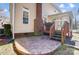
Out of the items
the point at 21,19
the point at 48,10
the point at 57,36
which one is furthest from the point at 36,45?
the point at 48,10

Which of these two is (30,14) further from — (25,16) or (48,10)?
(48,10)

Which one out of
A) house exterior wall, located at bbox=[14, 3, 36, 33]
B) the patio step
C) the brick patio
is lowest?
the brick patio

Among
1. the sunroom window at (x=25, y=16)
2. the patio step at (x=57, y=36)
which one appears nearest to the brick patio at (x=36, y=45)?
the patio step at (x=57, y=36)

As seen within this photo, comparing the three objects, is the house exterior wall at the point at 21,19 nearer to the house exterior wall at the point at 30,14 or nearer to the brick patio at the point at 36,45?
the house exterior wall at the point at 30,14

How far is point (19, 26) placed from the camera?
99.4 inches

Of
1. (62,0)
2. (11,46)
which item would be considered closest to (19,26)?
(11,46)

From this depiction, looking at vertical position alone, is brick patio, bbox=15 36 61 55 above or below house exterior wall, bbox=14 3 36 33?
below

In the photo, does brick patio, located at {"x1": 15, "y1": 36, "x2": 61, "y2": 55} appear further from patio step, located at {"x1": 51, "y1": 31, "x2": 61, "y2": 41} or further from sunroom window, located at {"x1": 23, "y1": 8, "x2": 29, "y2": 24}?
sunroom window, located at {"x1": 23, "y1": 8, "x2": 29, "y2": 24}

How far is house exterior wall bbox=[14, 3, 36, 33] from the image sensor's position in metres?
2.52

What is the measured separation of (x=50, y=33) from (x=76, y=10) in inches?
19.7

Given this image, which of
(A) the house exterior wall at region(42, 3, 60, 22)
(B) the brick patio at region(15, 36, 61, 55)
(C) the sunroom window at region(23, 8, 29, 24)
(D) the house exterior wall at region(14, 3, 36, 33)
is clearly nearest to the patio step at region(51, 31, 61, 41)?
(B) the brick patio at region(15, 36, 61, 55)

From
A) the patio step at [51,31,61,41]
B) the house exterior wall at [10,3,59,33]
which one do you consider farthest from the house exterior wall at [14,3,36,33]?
the patio step at [51,31,61,41]

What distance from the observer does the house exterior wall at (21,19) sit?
2523mm

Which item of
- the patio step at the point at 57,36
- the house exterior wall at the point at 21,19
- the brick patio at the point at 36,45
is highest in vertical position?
the house exterior wall at the point at 21,19
